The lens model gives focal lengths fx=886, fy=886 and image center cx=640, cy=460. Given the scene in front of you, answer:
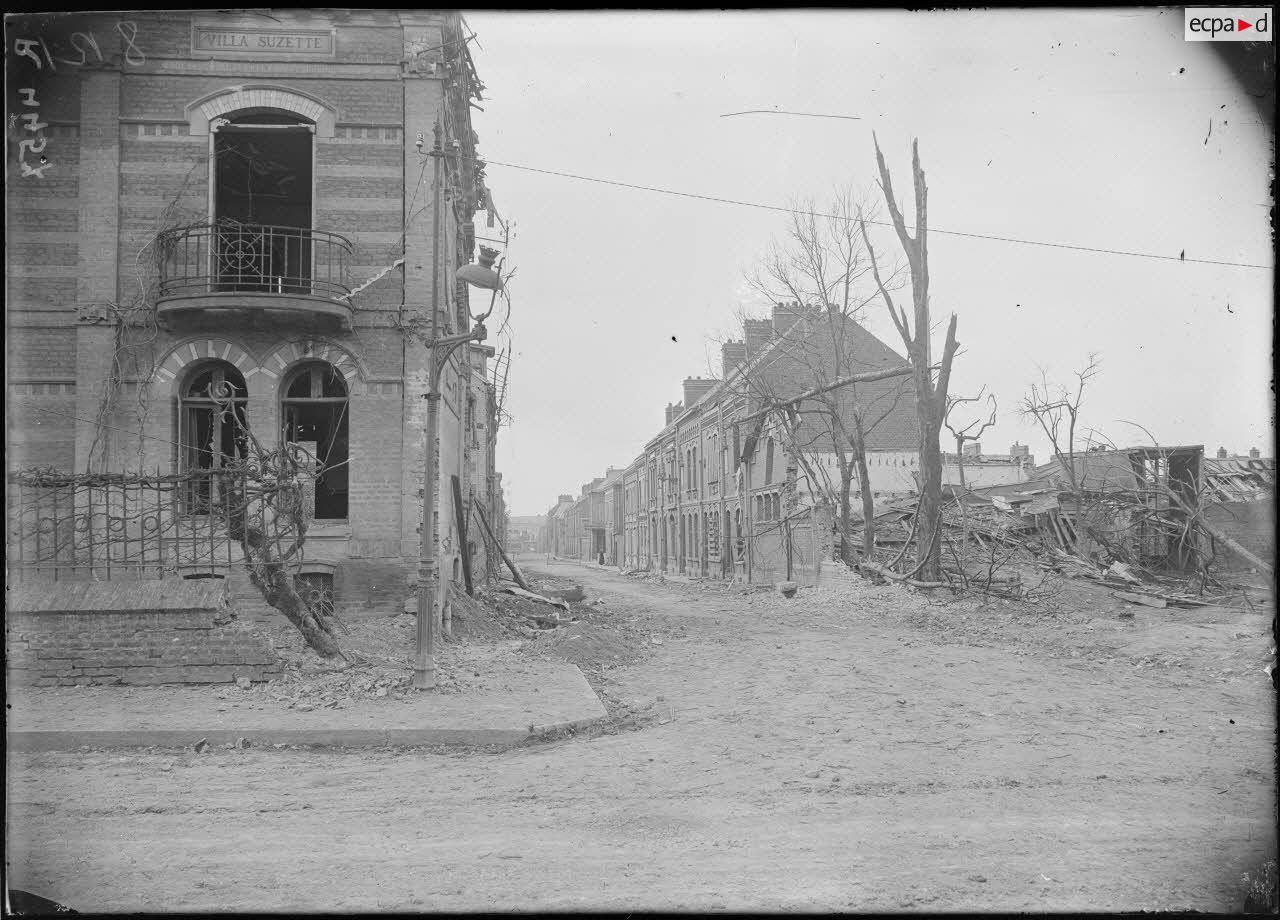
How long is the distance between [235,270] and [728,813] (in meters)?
11.3

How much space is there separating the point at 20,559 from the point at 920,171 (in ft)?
64.0

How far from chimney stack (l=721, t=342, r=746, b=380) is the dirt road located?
24328 millimetres

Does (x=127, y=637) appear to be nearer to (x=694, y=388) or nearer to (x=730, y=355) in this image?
(x=730, y=355)

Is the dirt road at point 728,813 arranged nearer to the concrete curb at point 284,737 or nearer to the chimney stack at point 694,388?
the concrete curb at point 284,737

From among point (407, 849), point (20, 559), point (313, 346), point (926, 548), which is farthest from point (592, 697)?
point (926, 548)

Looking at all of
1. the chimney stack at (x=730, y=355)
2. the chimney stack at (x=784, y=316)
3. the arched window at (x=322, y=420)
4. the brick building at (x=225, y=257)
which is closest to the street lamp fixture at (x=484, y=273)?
the brick building at (x=225, y=257)

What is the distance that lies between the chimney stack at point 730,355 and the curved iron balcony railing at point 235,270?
2135 cm

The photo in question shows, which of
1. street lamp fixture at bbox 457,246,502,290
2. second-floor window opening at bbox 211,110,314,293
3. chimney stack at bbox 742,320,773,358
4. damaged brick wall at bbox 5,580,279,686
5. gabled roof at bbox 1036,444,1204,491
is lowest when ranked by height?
damaged brick wall at bbox 5,580,279,686

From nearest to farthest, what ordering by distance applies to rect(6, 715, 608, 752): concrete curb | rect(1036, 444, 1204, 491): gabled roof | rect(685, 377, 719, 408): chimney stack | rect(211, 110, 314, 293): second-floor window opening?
rect(6, 715, 608, 752): concrete curb
rect(211, 110, 314, 293): second-floor window opening
rect(1036, 444, 1204, 491): gabled roof
rect(685, 377, 719, 408): chimney stack

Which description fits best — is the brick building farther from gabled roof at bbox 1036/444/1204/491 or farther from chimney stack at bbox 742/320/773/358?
chimney stack at bbox 742/320/773/358

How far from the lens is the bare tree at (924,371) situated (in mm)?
20453

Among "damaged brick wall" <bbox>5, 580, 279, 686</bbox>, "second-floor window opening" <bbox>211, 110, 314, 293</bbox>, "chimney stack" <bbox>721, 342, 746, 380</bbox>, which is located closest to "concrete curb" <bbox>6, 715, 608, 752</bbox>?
"damaged brick wall" <bbox>5, 580, 279, 686</bbox>

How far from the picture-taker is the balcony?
40.6ft

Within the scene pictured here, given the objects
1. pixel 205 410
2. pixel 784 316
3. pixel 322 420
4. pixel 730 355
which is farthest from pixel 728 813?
pixel 730 355
